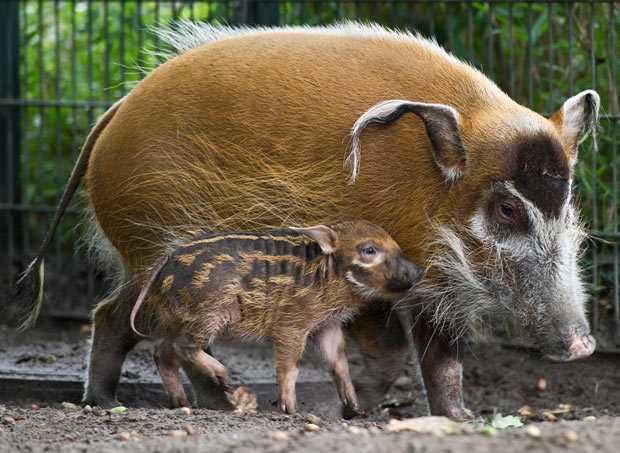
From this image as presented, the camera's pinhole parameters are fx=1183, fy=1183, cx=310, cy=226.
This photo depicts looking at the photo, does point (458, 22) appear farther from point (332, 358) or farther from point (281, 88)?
point (332, 358)

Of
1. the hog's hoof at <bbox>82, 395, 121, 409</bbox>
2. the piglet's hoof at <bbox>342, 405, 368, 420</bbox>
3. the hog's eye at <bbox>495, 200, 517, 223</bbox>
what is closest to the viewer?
the hog's eye at <bbox>495, 200, 517, 223</bbox>

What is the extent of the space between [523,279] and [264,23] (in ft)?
12.9

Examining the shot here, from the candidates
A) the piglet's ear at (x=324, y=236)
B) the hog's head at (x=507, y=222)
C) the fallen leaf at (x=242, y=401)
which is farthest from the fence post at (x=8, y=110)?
the hog's head at (x=507, y=222)

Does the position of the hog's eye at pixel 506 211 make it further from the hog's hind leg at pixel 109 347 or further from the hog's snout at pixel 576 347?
the hog's hind leg at pixel 109 347

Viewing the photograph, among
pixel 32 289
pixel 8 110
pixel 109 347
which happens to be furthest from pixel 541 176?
pixel 8 110

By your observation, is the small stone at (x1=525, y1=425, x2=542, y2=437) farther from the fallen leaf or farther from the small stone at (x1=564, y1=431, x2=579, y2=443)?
the fallen leaf

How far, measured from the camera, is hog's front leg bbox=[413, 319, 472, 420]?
599 centimetres

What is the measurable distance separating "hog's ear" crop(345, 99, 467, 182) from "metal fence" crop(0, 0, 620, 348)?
188 cm

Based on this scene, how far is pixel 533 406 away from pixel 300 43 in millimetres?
2810

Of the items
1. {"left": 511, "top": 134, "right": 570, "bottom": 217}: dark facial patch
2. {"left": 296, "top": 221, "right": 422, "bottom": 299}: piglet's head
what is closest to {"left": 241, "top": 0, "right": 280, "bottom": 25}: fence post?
{"left": 296, "top": 221, "right": 422, "bottom": 299}: piglet's head

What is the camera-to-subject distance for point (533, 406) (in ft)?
24.1

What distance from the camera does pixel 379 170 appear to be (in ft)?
18.6

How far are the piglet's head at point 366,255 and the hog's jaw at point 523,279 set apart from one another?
0.14 meters

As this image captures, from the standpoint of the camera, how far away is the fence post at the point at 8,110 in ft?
31.8
